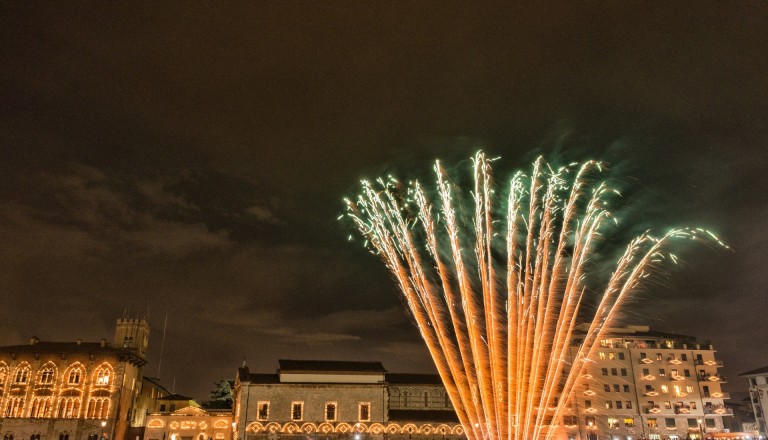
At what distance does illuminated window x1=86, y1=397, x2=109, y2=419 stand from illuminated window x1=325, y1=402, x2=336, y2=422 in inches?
876

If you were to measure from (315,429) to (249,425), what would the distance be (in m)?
6.12

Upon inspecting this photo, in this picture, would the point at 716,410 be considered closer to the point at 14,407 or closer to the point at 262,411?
the point at 262,411

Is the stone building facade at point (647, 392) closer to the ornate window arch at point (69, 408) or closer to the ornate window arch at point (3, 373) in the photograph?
the ornate window arch at point (69, 408)

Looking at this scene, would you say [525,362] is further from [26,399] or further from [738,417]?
[738,417]

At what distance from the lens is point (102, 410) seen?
52938 mm

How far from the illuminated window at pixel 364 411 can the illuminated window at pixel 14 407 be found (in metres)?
33.5

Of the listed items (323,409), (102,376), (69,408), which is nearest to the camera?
(323,409)

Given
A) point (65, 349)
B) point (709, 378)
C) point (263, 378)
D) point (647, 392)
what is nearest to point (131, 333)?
point (65, 349)

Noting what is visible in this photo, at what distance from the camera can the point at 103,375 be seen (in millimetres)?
54344

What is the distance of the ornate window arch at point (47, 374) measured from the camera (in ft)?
175

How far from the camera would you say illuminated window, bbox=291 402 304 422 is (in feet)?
164

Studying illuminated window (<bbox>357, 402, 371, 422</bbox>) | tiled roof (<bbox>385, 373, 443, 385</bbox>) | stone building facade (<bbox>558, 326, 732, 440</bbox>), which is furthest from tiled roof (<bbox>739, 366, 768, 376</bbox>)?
illuminated window (<bbox>357, 402, 371, 422</bbox>)

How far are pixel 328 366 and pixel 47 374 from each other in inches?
1123

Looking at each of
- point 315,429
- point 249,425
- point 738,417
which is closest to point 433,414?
point 315,429
